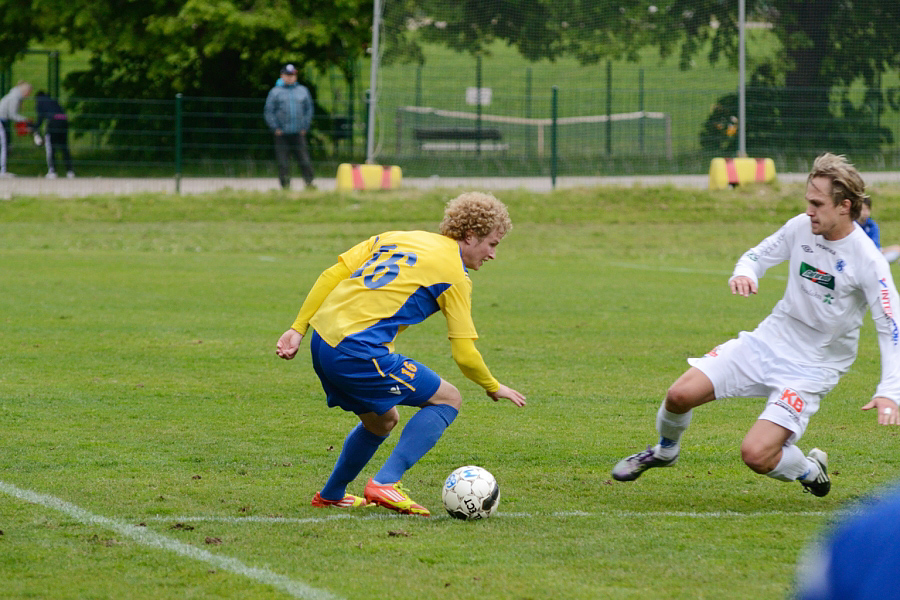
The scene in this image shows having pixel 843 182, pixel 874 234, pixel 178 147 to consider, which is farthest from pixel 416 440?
pixel 178 147

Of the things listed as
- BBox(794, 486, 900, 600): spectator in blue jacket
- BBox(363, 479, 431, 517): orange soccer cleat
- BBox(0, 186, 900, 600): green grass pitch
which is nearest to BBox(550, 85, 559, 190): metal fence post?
BBox(0, 186, 900, 600): green grass pitch

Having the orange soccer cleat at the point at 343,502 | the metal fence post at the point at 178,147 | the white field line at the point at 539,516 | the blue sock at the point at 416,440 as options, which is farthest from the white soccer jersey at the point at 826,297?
the metal fence post at the point at 178,147

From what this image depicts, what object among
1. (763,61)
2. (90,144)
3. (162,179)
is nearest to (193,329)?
(162,179)

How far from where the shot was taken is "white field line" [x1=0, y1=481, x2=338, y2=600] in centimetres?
385

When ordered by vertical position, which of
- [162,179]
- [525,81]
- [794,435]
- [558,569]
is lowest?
[558,569]

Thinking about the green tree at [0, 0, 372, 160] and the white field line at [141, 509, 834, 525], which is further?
the green tree at [0, 0, 372, 160]

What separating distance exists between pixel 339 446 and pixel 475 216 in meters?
1.94

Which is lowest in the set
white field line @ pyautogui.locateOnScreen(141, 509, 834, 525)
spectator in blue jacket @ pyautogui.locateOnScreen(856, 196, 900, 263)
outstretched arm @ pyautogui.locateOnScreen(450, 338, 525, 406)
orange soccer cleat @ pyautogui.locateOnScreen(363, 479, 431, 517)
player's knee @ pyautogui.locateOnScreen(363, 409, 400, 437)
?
white field line @ pyautogui.locateOnScreen(141, 509, 834, 525)

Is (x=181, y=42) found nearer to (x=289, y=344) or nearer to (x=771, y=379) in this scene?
(x=289, y=344)

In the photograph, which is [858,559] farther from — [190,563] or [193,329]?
[193,329]

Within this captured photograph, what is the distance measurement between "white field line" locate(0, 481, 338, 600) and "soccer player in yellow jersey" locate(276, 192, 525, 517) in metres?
0.84

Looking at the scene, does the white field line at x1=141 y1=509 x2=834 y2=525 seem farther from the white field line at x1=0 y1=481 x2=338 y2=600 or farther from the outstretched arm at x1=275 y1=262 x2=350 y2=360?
the outstretched arm at x1=275 y1=262 x2=350 y2=360

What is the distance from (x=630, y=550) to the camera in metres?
4.34

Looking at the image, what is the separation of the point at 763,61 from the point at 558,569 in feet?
61.1
